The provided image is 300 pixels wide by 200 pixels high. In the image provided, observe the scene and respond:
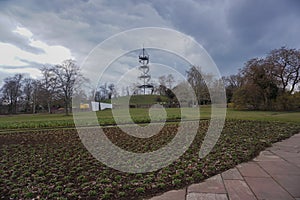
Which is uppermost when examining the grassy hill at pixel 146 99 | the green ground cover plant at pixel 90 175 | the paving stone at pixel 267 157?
the grassy hill at pixel 146 99

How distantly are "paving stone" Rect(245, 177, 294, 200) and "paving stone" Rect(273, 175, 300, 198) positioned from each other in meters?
0.08

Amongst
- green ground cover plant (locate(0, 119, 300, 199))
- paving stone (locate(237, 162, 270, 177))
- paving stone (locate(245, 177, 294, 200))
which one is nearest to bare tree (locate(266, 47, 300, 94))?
green ground cover plant (locate(0, 119, 300, 199))

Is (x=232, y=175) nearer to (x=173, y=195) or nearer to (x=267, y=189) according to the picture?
(x=267, y=189)

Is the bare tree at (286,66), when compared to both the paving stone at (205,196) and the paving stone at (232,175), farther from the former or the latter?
the paving stone at (205,196)

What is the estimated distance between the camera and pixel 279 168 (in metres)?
3.41

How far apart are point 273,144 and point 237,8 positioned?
422 centimetres

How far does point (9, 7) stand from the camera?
10.9 feet

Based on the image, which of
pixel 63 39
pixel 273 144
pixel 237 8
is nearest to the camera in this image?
pixel 237 8

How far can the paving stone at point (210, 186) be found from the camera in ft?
8.22

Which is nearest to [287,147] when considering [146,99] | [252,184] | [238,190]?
[252,184]

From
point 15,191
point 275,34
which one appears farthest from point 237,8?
point 15,191

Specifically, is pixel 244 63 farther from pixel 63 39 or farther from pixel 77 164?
pixel 77 164

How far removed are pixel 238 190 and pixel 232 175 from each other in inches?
22.5

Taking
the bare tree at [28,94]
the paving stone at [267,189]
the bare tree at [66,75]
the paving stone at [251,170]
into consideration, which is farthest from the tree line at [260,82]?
the paving stone at [267,189]
